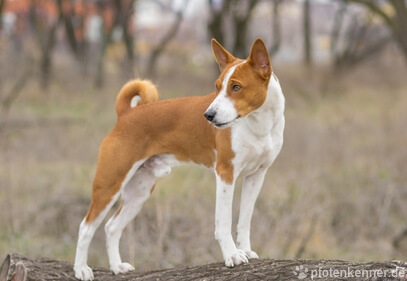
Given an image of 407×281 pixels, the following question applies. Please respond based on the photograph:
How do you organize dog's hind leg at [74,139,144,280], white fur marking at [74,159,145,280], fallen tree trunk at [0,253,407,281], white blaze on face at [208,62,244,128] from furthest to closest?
white fur marking at [74,159,145,280]
dog's hind leg at [74,139,144,280]
white blaze on face at [208,62,244,128]
fallen tree trunk at [0,253,407,281]

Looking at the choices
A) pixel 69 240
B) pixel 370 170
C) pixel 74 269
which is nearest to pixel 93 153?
pixel 69 240

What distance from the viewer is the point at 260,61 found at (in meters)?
3.04

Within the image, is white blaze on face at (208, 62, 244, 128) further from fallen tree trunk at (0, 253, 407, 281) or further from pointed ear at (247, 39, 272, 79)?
fallen tree trunk at (0, 253, 407, 281)

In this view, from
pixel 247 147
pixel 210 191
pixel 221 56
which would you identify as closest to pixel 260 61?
pixel 221 56

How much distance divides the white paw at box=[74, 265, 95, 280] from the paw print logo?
1.56 metres

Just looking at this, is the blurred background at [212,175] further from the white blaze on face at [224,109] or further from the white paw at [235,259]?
the white blaze on face at [224,109]

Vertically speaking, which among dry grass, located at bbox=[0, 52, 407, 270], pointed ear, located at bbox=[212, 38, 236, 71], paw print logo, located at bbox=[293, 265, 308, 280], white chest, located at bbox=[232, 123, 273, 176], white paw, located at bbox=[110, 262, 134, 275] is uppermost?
dry grass, located at bbox=[0, 52, 407, 270]

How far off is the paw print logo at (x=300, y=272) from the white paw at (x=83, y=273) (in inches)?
61.3

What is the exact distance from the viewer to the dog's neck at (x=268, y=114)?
10.4 ft

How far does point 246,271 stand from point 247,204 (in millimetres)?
532

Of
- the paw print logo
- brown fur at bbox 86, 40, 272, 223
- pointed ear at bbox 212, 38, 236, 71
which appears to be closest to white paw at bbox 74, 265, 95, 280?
brown fur at bbox 86, 40, 272, 223

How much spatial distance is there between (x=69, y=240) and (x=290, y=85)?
11.4m

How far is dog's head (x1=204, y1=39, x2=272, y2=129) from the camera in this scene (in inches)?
117

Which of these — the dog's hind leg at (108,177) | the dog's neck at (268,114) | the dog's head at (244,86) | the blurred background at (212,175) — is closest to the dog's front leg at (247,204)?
the dog's neck at (268,114)
